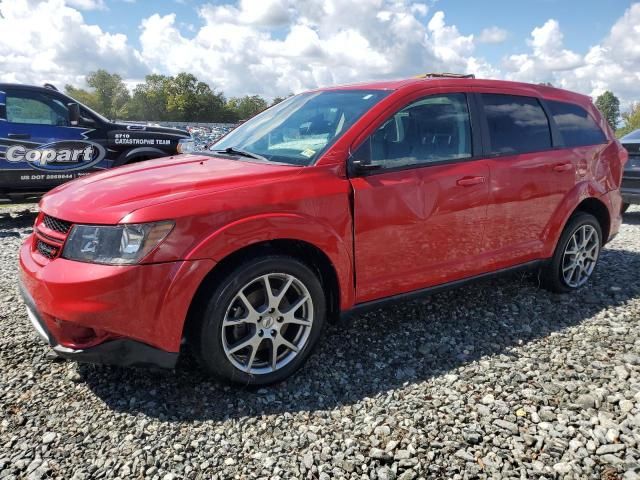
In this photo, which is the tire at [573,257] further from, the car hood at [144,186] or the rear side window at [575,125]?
the car hood at [144,186]

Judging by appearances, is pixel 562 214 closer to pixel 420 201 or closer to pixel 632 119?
pixel 420 201

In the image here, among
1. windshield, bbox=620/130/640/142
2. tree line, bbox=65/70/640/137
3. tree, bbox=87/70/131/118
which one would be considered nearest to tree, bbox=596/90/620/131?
tree line, bbox=65/70/640/137

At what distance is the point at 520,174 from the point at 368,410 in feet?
7.22

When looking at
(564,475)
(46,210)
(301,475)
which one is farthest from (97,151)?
(564,475)

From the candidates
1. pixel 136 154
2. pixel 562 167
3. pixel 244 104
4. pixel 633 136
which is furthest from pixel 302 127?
pixel 244 104

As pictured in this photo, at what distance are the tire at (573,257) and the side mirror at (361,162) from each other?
2.15 metres

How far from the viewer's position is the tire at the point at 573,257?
14.3 feet

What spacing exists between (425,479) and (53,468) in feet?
5.45

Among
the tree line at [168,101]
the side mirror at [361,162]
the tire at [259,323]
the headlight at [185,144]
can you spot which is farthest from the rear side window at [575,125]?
the tree line at [168,101]

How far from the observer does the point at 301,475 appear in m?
2.25

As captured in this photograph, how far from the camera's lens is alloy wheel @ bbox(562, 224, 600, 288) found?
4453 mm

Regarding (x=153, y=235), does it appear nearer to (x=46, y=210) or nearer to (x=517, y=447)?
(x=46, y=210)

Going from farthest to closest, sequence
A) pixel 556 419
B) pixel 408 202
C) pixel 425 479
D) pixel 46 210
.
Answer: pixel 408 202 → pixel 46 210 → pixel 556 419 → pixel 425 479

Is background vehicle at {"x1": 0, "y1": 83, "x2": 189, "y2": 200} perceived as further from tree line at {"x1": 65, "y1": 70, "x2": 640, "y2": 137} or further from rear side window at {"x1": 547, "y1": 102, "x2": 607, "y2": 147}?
tree line at {"x1": 65, "y1": 70, "x2": 640, "y2": 137}
